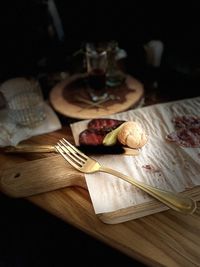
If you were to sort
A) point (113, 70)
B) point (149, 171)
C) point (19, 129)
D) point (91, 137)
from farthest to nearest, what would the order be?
1. point (113, 70)
2. point (19, 129)
3. point (91, 137)
4. point (149, 171)

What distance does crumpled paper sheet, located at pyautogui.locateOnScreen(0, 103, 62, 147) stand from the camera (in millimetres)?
1128

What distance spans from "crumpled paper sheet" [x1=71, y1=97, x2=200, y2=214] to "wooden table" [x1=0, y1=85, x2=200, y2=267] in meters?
0.05

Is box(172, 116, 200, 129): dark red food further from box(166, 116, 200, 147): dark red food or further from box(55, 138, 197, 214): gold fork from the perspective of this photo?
box(55, 138, 197, 214): gold fork

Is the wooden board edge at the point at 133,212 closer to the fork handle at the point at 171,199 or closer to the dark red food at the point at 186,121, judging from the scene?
the fork handle at the point at 171,199

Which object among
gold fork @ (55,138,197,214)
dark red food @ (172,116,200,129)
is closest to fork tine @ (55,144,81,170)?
gold fork @ (55,138,197,214)

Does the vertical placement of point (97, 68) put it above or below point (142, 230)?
above

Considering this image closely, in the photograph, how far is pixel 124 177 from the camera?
831 mm

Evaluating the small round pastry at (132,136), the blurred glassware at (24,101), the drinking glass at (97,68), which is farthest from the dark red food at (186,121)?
the blurred glassware at (24,101)

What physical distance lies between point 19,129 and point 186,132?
67 centimetres

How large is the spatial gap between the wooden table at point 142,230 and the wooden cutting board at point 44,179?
2 cm

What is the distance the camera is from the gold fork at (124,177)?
749 millimetres

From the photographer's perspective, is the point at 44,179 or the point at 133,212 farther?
the point at 44,179

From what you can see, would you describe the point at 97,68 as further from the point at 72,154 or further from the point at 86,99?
the point at 72,154

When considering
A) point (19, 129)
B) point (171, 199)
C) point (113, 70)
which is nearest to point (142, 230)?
point (171, 199)
